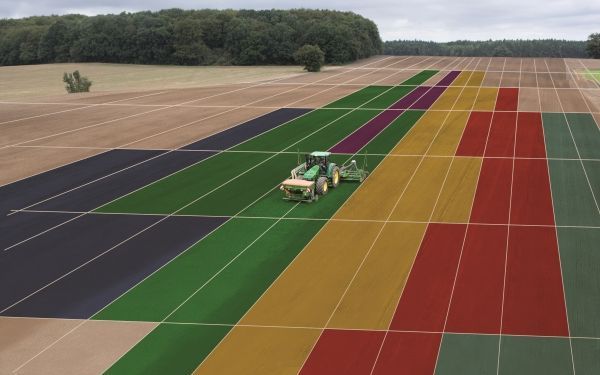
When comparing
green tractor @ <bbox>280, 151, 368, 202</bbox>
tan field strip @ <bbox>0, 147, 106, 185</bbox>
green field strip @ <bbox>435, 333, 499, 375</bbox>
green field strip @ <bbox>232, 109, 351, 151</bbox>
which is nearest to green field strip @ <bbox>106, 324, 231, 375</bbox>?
green field strip @ <bbox>435, 333, 499, 375</bbox>

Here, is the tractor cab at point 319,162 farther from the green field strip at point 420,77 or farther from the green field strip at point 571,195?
the green field strip at point 420,77

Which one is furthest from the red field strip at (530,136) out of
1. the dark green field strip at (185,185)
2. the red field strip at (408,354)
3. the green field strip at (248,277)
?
the red field strip at (408,354)

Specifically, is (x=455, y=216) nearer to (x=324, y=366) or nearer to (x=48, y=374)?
(x=324, y=366)

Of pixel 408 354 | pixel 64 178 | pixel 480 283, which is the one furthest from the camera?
pixel 64 178

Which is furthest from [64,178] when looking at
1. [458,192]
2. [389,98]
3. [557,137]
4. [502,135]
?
[389,98]

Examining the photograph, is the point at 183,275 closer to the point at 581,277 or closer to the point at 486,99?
the point at 581,277

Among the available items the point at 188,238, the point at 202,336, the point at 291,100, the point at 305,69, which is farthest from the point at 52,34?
the point at 202,336

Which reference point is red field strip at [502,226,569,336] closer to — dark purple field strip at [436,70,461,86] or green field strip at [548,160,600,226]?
green field strip at [548,160,600,226]
